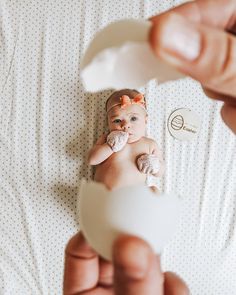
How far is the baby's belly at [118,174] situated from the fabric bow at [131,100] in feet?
0.56

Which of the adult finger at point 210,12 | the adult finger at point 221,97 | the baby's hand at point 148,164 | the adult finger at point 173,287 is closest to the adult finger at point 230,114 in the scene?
the adult finger at point 221,97

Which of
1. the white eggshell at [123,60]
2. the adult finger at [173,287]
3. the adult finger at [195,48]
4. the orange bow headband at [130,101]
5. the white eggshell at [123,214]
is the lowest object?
the adult finger at [173,287]

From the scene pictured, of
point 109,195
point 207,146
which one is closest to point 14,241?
point 207,146

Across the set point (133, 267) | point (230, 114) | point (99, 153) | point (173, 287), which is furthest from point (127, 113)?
point (133, 267)

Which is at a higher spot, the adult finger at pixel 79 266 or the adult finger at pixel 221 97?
the adult finger at pixel 221 97

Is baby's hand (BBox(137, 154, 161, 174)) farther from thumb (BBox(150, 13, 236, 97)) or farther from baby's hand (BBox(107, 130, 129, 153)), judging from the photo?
thumb (BBox(150, 13, 236, 97))

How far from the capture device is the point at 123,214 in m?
0.47

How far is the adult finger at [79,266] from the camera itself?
0.54m

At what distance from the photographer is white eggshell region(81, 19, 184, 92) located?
Result: 0.46 meters

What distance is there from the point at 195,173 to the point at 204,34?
34.7 inches

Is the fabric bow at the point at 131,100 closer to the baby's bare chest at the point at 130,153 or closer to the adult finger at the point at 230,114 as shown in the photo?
the baby's bare chest at the point at 130,153

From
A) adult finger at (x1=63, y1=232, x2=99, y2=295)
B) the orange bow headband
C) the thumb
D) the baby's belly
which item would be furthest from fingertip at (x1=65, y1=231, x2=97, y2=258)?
→ the orange bow headband

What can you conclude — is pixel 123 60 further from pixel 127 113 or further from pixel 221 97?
pixel 127 113

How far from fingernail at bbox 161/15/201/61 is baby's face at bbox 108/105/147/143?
77 cm
